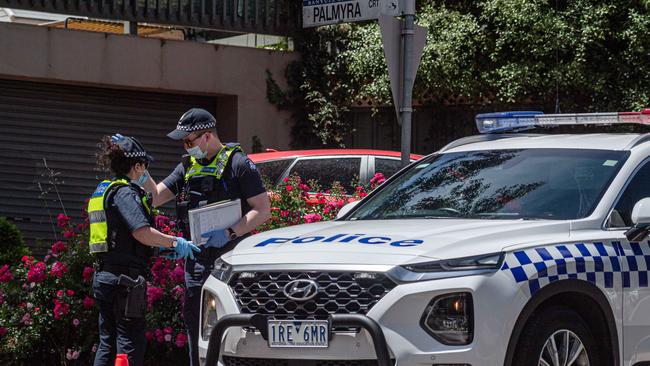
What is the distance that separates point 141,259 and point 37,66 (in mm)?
8431

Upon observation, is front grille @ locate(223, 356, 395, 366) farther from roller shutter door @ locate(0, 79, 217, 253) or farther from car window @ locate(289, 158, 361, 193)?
roller shutter door @ locate(0, 79, 217, 253)

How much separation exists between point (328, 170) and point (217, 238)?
17.6 ft

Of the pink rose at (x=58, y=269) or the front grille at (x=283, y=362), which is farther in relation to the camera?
the pink rose at (x=58, y=269)

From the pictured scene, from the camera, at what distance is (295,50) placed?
17656 millimetres

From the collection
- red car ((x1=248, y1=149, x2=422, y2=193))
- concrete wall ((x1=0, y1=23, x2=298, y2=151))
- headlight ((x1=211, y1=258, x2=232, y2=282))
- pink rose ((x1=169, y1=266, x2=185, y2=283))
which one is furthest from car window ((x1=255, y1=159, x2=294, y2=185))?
headlight ((x1=211, y1=258, x2=232, y2=282))

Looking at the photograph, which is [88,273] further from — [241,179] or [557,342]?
[557,342]

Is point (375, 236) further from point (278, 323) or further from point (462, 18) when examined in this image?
point (462, 18)

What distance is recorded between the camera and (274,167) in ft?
40.2

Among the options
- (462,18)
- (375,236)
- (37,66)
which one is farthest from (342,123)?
(375,236)

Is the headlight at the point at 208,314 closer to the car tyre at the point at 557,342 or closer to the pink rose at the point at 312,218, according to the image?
the car tyre at the point at 557,342

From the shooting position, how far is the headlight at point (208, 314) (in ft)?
20.8

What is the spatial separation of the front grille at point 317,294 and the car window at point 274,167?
6.03 meters

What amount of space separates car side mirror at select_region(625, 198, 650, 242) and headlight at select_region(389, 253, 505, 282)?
99cm

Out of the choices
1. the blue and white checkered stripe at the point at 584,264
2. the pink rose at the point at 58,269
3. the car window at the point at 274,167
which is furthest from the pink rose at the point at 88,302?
the blue and white checkered stripe at the point at 584,264
